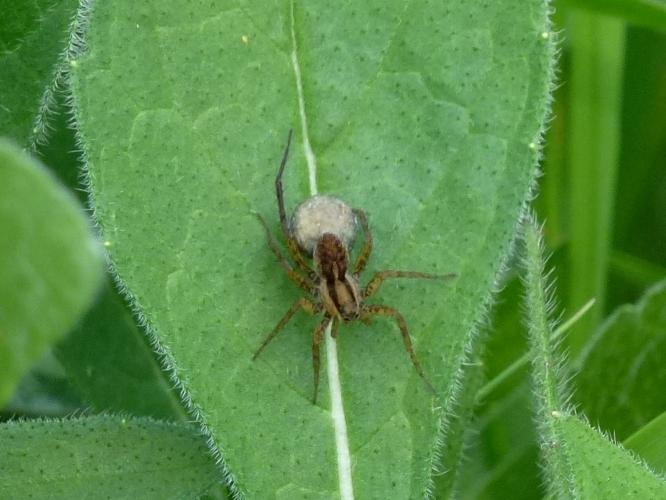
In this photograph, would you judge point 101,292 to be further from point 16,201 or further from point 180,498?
point 16,201

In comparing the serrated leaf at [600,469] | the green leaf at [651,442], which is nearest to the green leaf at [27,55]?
the serrated leaf at [600,469]

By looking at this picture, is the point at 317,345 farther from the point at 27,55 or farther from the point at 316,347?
the point at 27,55

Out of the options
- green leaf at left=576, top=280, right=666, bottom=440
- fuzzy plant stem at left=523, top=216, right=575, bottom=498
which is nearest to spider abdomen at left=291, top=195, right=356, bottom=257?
fuzzy plant stem at left=523, top=216, right=575, bottom=498

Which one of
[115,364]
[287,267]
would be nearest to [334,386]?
[287,267]

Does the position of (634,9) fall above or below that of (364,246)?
above

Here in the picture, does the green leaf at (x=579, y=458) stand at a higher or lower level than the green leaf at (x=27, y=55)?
lower

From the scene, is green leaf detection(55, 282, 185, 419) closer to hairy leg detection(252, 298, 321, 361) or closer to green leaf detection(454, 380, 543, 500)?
hairy leg detection(252, 298, 321, 361)

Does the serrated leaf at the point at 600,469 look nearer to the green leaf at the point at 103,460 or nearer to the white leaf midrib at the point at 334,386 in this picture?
the white leaf midrib at the point at 334,386
